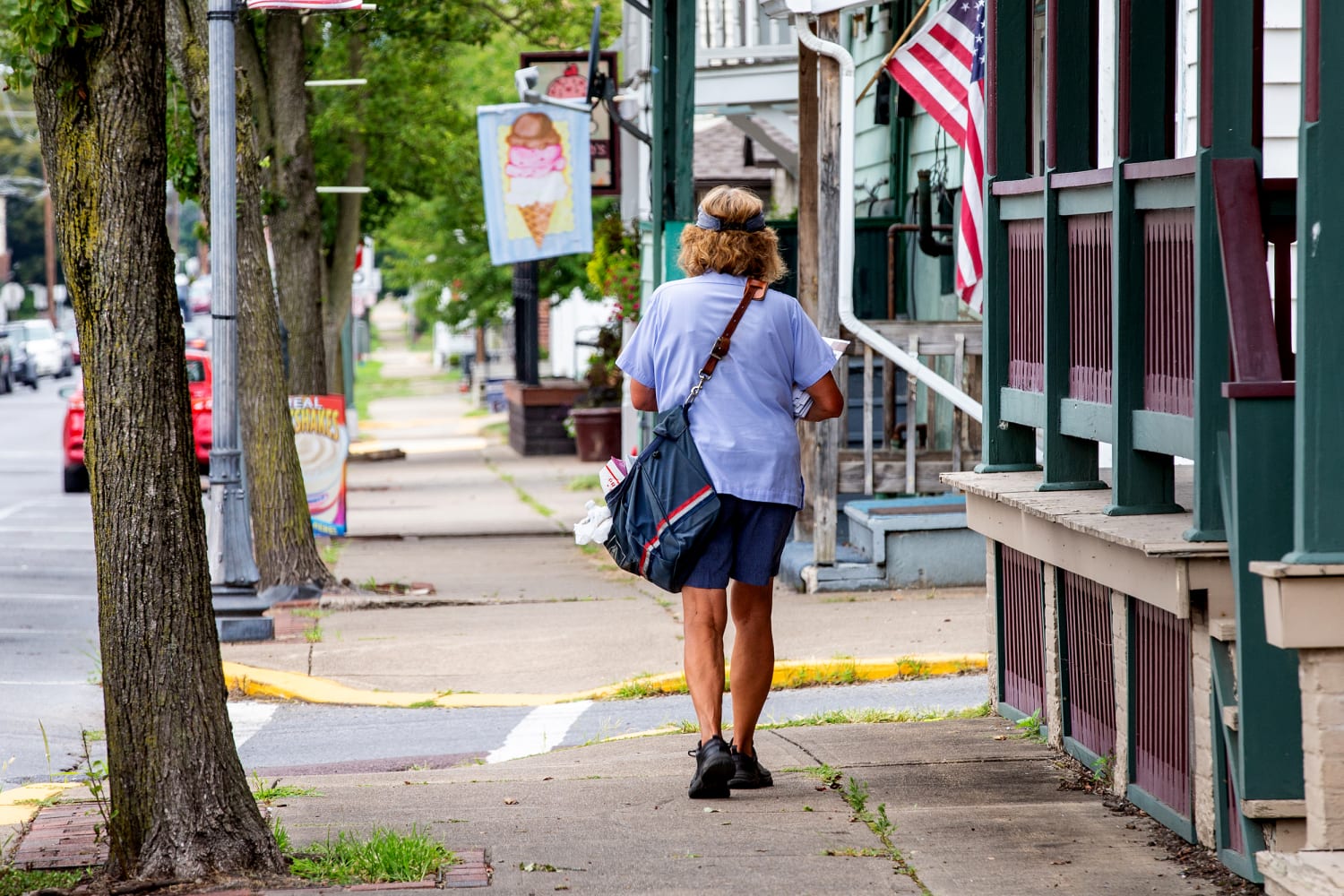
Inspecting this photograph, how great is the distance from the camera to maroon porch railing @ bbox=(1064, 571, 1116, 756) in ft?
17.4

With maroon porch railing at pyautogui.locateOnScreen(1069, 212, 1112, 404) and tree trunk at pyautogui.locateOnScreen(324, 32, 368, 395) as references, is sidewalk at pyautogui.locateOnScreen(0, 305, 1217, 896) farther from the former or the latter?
tree trunk at pyautogui.locateOnScreen(324, 32, 368, 395)

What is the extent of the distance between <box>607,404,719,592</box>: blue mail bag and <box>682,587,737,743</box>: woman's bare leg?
0.32 ft

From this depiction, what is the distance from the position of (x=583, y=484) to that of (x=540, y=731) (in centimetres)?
1252

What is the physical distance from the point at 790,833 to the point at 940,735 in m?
1.47

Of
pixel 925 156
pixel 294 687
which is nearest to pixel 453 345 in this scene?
pixel 925 156

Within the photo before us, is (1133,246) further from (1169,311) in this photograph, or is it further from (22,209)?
(22,209)

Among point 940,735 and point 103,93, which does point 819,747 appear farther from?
point 103,93

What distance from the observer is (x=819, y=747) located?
6.11m

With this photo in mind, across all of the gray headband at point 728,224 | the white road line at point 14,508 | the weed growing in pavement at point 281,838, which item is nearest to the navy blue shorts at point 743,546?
the gray headband at point 728,224

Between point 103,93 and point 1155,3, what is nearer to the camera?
point 103,93

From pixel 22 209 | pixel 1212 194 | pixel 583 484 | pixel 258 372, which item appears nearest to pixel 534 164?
pixel 583 484

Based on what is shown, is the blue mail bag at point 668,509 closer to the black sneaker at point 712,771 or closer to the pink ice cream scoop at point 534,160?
the black sneaker at point 712,771

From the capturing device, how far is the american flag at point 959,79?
933 cm

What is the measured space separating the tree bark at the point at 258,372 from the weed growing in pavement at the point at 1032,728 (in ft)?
22.4
